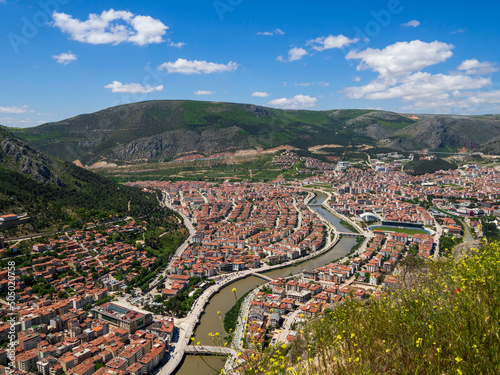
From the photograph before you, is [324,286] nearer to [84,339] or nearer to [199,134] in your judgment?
[84,339]

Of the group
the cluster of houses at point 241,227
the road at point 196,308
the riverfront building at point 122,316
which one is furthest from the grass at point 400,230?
the riverfront building at point 122,316

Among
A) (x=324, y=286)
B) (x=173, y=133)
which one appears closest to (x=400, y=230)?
(x=324, y=286)

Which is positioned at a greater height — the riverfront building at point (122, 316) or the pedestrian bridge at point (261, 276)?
the riverfront building at point (122, 316)

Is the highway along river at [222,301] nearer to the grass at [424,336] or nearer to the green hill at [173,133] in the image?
the grass at [424,336]

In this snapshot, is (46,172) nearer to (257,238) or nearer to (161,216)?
(161,216)

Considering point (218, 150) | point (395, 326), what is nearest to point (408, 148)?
point (218, 150)
